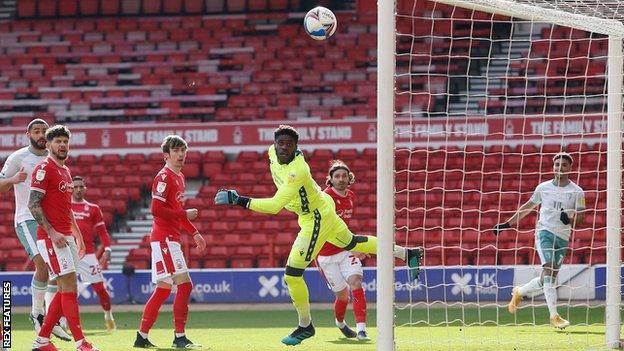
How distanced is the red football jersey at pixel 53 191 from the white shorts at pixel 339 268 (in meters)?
3.03

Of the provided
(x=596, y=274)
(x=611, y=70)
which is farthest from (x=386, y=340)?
(x=596, y=274)

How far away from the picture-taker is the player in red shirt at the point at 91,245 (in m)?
12.6

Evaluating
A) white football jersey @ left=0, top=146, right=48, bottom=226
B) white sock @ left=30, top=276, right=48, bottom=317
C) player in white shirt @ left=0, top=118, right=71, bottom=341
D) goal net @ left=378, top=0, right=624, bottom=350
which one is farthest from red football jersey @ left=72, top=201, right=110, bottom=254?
goal net @ left=378, top=0, right=624, bottom=350

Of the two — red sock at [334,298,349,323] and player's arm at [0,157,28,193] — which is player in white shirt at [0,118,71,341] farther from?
red sock at [334,298,349,323]

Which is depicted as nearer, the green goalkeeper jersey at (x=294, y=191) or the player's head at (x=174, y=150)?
the green goalkeeper jersey at (x=294, y=191)

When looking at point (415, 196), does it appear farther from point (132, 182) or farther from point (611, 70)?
point (611, 70)

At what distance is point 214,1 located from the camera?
26219 millimetres

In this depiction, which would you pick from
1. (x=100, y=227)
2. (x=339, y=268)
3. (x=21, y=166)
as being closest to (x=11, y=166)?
(x=21, y=166)

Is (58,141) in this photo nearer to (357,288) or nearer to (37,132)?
(37,132)

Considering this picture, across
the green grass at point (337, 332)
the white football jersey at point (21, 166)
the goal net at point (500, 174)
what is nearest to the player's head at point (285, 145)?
the goal net at point (500, 174)

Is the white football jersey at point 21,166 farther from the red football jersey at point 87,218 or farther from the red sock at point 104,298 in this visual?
the red football jersey at point 87,218

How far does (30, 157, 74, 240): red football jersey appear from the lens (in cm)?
897

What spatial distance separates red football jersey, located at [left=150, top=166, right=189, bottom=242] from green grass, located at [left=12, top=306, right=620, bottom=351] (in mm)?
1034

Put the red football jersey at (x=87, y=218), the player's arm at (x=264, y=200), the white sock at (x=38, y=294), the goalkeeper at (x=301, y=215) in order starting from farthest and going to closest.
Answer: the red football jersey at (x=87, y=218), the white sock at (x=38, y=294), the goalkeeper at (x=301, y=215), the player's arm at (x=264, y=200)
